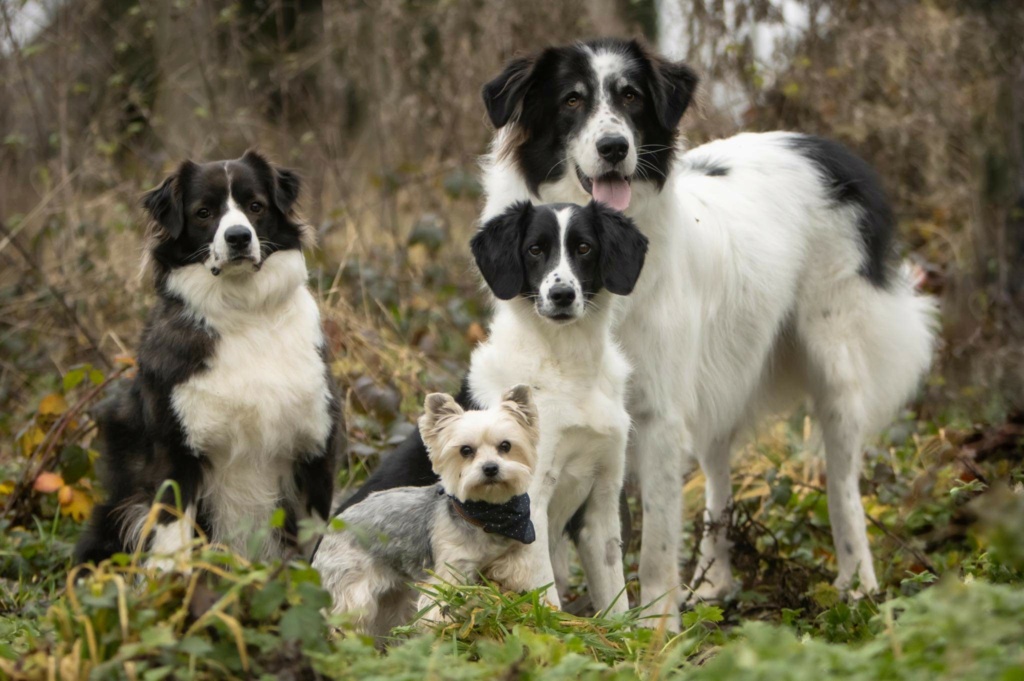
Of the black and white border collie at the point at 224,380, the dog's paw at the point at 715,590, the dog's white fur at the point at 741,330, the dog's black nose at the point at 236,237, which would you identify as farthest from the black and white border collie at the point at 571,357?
the dog's paw at the point at 715,590

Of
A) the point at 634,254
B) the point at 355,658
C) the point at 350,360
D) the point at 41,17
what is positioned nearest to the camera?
the point at 355,658

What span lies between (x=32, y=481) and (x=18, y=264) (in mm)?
2688

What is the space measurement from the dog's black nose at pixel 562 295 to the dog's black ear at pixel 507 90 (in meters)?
0.98

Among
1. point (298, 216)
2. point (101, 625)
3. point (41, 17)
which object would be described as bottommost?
point (101, 625)

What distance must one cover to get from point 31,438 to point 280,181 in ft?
7.30

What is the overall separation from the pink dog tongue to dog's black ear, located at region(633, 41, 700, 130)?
313 mm

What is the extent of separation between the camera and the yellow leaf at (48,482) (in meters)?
5.20

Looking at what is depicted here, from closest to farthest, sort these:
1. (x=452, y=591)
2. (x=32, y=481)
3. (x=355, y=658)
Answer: (x=355, y=658) → (x=452, y=591) → (x=32, y=481)

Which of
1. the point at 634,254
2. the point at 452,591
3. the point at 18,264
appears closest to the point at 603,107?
the point at 634,254

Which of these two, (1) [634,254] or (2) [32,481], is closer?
(1) [634,254]

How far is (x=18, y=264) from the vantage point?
7.58m

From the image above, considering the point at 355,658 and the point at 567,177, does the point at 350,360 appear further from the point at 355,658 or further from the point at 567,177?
the point at 355,658

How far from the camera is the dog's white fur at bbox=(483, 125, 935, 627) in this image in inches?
181

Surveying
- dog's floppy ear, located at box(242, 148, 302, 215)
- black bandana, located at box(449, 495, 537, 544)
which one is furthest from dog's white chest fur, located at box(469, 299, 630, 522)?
dog's floppy ear, located at box(242, 148, 302, 215)
